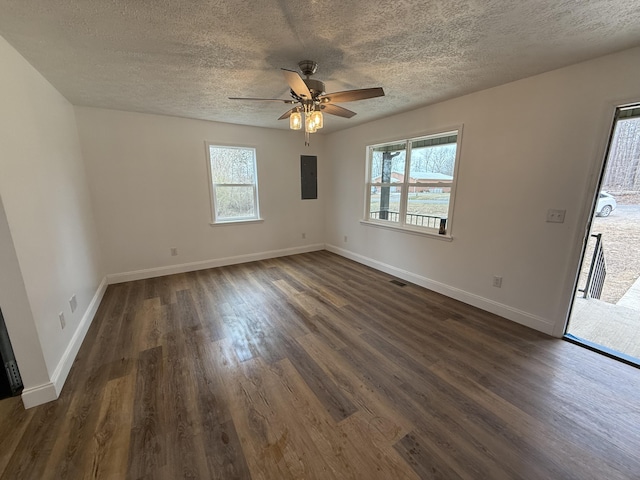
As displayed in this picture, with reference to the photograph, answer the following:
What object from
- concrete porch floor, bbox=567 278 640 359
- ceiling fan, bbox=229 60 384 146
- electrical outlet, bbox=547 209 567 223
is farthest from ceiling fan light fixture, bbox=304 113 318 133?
concrete porch floor, bbox=567 278 640 359

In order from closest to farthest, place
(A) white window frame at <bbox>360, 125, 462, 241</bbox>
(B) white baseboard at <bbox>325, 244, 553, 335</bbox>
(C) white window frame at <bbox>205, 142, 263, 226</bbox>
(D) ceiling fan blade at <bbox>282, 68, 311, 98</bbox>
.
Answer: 1. (D) ceiling fan blade at <bbox>282, 68, 311, 98</bbox>
2. (B) white baseboard at <bbox>325, 244, 553, 335</bbox>
3. (A) white window frame at <bbox>360, 125, 462, 241</bbox>
4. (C) white window frame at <bbox>205, 142, 263, 226</bbox>

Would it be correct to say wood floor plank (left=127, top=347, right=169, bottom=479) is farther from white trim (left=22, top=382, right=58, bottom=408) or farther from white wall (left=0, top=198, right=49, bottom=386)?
white wall (left=0, top=198, right=49, bottom=386)

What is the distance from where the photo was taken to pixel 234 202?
4469 millimetres

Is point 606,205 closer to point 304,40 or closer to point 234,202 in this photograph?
point 304,40

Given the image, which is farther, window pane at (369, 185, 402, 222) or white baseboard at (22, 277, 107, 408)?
window pane at (369, 185, 402, 222)

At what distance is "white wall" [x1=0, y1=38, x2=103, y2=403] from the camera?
158 centimetres

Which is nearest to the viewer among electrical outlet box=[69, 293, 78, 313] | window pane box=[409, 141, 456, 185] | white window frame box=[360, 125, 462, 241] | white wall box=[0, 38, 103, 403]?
white wall box=[0, 38, 103, 403]

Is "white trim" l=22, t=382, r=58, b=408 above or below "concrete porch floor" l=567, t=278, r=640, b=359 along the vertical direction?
above

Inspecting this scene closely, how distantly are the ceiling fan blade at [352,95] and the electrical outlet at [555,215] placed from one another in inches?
75.1

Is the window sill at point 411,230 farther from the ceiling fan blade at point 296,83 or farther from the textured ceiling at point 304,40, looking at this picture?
the ceiling fan blade at point 296,83

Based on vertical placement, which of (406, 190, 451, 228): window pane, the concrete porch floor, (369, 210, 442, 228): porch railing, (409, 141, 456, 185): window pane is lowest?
the concrete porch floor

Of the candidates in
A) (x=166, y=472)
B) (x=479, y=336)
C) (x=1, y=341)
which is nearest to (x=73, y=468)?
(x=166, y=472)

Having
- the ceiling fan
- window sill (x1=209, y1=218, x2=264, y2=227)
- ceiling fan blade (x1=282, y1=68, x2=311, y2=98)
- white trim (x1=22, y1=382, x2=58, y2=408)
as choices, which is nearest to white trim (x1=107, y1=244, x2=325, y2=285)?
window sill (x1=209, y1=218, x2=264, y2=227)

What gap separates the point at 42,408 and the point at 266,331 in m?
1.54
